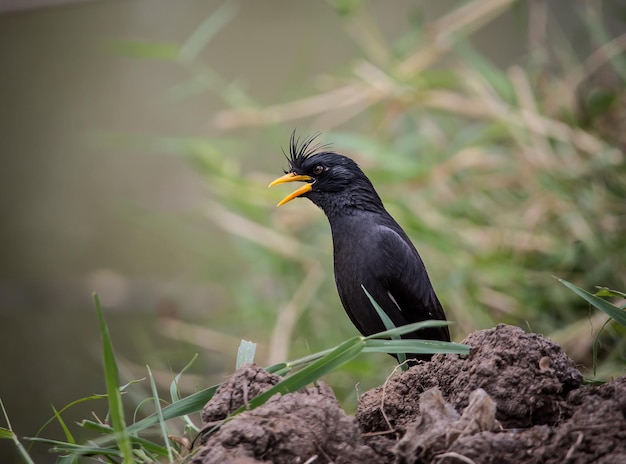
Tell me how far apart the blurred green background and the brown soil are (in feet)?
4.42

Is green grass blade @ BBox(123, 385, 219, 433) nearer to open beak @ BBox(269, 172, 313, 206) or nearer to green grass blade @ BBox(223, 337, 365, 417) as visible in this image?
green grass blade @ BBox(223, 337, 365, 417)

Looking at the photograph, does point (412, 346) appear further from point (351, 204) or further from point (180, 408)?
point (351, 204)

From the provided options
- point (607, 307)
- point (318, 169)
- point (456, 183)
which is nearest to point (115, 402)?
point (607, 307)

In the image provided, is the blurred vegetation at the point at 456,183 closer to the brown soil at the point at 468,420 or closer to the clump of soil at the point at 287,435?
the brown soil at the point at 468,420

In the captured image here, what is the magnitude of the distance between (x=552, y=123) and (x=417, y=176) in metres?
0.89

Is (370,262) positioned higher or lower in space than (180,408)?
higher

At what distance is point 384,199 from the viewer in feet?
16.2

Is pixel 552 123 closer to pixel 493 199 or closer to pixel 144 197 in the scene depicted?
pixel 493 199

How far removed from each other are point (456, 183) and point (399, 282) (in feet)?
7.10

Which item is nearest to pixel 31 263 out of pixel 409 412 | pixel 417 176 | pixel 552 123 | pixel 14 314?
pixel 14 314

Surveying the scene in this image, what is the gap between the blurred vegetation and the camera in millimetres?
4789

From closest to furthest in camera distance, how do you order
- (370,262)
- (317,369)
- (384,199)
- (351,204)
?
(317,369), (370,262), (351,204), (384,199)

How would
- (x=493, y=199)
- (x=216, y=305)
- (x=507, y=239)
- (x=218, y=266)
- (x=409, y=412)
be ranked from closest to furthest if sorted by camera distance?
(x=409, y=412) → (x=507, y=239) → (x=493, y=199) → (x=218, y=266) → (x=216, y=305)

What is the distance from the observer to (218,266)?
20.4 ft
